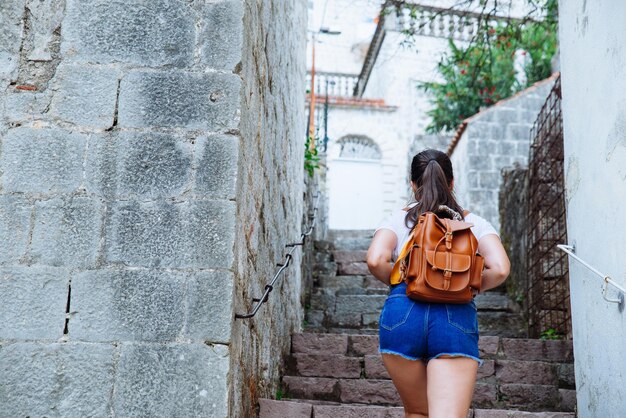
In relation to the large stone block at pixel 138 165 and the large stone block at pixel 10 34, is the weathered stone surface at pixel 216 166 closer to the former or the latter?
the large stone block at pixel 138 165

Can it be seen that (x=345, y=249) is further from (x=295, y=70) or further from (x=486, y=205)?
(x=486, y=205)

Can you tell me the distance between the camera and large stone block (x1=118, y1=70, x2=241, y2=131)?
3.10 m

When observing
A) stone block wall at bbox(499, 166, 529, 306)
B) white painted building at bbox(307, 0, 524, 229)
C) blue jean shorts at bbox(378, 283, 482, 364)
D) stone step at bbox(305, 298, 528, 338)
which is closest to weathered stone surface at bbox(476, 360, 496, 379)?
stone step at bbox(305, 298, 528, 338)

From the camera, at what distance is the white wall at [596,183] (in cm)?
343

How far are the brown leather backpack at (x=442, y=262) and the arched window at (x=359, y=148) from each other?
Answer: 618 inches

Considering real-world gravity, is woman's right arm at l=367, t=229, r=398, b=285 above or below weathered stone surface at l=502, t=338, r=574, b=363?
above

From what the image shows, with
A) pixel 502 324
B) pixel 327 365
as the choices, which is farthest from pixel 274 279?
pixel 502 324

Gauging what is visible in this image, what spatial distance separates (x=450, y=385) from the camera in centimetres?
269

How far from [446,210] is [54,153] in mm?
1504

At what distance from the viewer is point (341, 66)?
2539 cm

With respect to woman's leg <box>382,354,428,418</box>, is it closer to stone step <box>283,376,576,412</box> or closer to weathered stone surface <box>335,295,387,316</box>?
stone step <box>283,376,576,412</box>

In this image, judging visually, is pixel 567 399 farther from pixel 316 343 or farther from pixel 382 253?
pixel 382 253

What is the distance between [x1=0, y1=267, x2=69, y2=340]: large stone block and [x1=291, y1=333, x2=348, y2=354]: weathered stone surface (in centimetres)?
270

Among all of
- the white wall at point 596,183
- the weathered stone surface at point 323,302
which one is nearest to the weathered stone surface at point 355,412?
the white wall at point 596,183
